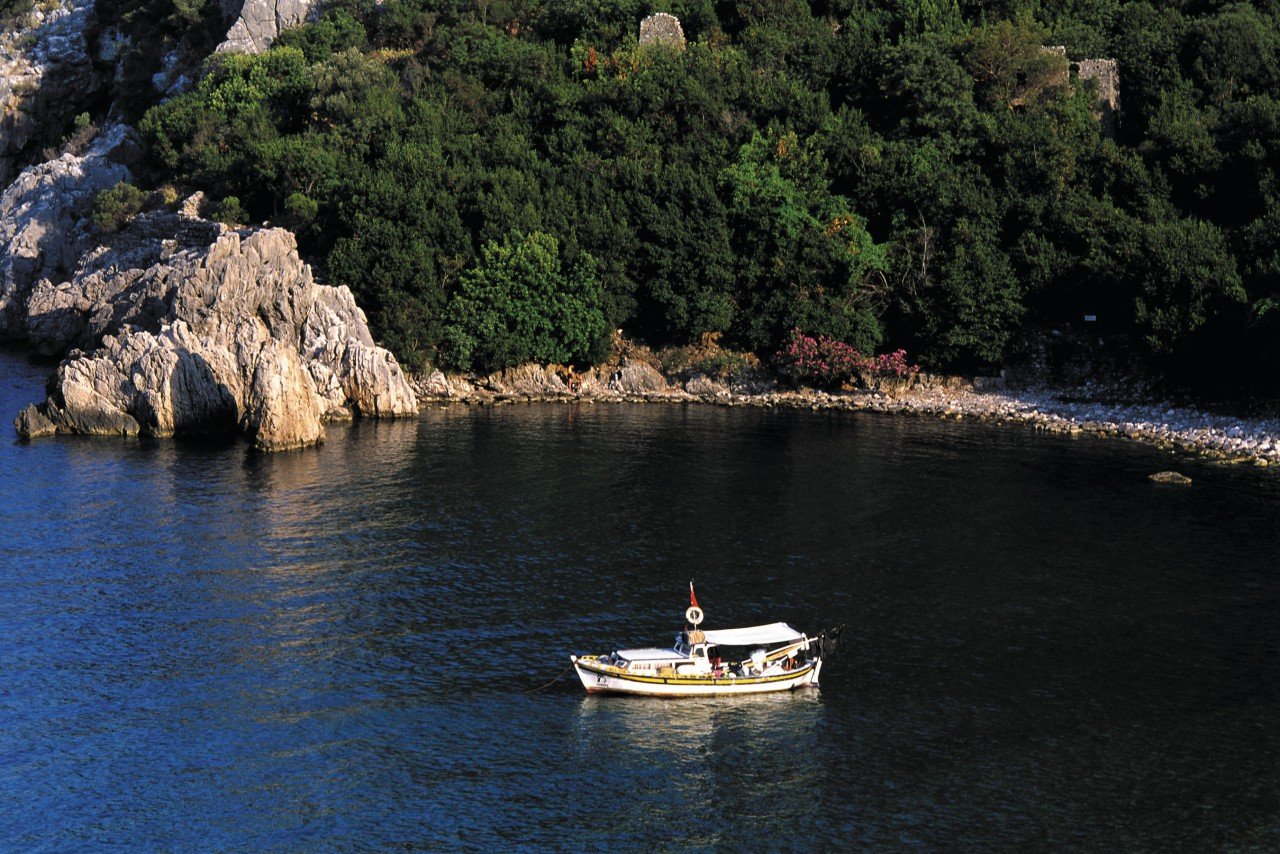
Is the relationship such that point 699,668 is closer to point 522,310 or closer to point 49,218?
point 522,310

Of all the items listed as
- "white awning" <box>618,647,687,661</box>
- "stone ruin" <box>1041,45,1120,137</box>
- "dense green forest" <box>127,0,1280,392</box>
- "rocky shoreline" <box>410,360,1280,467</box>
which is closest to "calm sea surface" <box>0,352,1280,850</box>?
"white awning" <box>618,647,687,661</box>

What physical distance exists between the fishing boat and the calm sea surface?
2.75 feet

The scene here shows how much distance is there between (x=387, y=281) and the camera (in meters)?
115

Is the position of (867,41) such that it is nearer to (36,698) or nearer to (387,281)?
(387,281)

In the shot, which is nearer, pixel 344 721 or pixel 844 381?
pixel 344 721

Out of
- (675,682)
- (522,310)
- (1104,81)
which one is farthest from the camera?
(1104,81)

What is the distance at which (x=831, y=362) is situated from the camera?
4540 inches

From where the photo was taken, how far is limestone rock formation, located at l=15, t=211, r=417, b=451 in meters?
95.9

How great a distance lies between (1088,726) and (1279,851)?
30.8ft

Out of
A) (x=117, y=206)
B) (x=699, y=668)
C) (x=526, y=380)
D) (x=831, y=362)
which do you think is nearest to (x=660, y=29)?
(x=526, y=380)

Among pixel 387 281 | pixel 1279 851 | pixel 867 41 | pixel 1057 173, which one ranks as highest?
pixel 867 41

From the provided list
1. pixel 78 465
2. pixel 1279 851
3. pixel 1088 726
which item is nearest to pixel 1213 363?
pixel 1088 726

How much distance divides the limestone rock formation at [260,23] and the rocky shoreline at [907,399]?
235ft

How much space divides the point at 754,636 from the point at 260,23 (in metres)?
139
